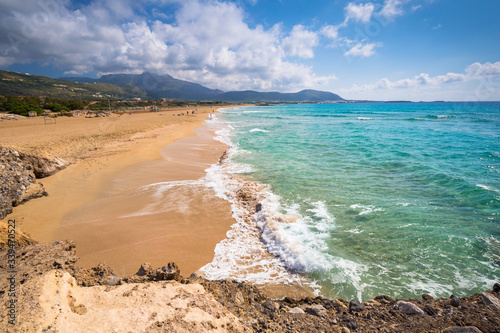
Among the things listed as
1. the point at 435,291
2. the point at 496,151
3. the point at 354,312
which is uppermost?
the point at 496,151

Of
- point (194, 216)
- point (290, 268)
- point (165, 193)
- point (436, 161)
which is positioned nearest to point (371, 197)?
point (290, 268)

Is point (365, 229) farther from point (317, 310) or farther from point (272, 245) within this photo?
point (317, 310)

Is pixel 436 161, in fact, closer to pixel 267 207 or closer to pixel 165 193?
pixel 267 207

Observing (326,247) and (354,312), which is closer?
(354,312)

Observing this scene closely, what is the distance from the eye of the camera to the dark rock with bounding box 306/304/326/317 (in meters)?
3.15

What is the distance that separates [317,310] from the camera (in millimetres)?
3209

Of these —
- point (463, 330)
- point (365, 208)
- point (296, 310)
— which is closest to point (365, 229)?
point (365, 208)

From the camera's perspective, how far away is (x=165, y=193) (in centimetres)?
787

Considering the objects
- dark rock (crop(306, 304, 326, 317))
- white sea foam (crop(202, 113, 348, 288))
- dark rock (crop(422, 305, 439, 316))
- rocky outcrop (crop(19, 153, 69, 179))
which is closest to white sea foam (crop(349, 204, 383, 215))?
white sea foam (crop(202, 113, 348, 288))

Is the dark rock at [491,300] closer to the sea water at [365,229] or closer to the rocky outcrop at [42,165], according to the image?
the sea water at [365,229]

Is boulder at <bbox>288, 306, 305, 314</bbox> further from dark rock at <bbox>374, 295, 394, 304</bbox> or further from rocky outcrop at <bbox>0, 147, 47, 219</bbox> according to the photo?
rocky outcrop at <bbox>0, 147, 47, 219</bbox>

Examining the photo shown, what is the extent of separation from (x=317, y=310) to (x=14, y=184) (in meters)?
9.14

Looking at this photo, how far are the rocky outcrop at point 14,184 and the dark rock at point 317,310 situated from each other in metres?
8.23

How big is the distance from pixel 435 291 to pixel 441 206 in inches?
185
